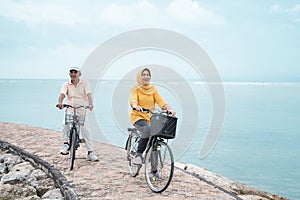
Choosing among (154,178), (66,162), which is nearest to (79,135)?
(66,162)

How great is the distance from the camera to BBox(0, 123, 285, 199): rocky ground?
5.34m

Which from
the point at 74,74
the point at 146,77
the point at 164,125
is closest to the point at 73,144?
the point at 74,74

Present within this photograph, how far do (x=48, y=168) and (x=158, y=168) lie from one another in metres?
1.95

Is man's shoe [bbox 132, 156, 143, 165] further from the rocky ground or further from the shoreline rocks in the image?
the shoreline rocks

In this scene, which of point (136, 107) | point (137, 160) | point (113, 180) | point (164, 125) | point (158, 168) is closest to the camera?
point (164, 125)

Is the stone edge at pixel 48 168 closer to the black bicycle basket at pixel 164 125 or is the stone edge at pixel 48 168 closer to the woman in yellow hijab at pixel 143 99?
the woman in yellow hijab at pixel 143 99

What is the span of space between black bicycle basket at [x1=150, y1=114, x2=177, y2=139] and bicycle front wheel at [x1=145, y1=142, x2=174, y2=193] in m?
0.23

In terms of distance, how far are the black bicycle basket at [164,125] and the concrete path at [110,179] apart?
A: 0.81 m

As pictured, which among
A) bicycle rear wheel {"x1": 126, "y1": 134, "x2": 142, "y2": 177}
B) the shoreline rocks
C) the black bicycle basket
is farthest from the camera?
bicycle rear wheel {"x1": 126, "y1": 134, "x2": 142, "y2": 177}

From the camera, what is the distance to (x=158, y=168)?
551 cm

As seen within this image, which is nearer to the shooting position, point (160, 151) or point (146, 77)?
point (160, 151)

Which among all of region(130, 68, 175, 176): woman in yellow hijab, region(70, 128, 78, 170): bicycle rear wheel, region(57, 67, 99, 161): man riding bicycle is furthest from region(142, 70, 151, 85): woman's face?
region(70, 128, 78, 170): bicycle rear wheel

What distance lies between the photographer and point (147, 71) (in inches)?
222

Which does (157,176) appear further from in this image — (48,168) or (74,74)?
(74,74)
